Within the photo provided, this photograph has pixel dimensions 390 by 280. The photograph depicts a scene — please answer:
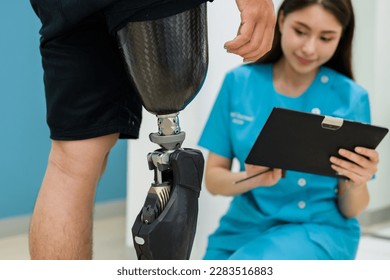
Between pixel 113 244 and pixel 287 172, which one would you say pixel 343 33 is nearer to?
Result: pixel 287 172

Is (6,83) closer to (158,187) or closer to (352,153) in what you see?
(352,153)

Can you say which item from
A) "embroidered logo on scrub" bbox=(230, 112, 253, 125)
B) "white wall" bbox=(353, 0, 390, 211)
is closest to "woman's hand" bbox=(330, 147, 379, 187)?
"embroidered logo on scrub" bbox=(230, 112, 253, 125)

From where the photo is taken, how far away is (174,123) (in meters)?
0.93

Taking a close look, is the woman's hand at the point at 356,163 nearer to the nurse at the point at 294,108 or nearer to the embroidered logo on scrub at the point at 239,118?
the nurse at the point at 294,108

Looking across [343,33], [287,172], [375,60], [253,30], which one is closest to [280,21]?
[343,33]

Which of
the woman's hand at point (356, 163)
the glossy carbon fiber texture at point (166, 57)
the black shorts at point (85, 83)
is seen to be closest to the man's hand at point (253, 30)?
the glossy carbon fiber texture at point (166, 57)

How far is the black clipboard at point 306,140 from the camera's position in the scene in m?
1.29

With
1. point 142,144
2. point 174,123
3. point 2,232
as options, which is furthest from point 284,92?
point 2,232

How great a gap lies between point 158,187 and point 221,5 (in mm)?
1016

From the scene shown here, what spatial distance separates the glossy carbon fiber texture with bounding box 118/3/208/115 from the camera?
884 mm

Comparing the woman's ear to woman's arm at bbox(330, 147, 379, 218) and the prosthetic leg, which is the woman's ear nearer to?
woman's arm at bbox(330, 147, 379, 218)

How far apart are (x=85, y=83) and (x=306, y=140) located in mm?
538

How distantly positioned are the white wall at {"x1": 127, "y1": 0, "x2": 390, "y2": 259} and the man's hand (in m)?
0.86

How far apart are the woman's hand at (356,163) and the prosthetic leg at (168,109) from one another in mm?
563
